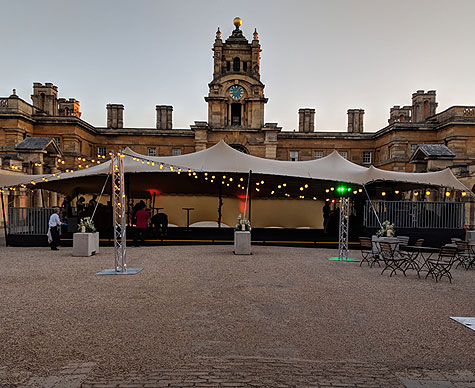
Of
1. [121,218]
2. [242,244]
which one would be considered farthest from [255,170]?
[121,218]

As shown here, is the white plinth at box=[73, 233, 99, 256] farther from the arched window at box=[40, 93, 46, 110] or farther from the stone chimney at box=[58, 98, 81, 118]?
the stone chimney at box=[58, 98, 81, 118]

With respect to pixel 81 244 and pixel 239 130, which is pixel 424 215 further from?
pixel 239 130

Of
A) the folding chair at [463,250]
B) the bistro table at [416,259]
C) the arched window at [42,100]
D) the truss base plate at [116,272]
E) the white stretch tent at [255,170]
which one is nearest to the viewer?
the truss base plate at [116,272]

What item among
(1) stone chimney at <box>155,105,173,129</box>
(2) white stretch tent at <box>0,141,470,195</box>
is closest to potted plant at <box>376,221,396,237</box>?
(2) white stretch tent at <box>0,141,470,195</box>

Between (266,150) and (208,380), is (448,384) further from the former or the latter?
(266,150)

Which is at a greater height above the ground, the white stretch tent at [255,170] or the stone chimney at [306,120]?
the stone chimney at [306,120]

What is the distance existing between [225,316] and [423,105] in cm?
4723

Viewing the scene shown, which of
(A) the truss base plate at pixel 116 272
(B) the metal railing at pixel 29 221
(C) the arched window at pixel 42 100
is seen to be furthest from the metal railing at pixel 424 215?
(C) the arched window at pixel 42 100

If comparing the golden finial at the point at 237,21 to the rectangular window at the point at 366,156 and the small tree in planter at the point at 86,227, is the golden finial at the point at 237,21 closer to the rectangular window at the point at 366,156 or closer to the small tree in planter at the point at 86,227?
the rectangular window at the point at 366,156

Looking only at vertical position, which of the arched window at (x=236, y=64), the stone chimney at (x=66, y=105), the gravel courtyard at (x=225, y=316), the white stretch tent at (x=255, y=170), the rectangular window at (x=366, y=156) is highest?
the arched window at (x=236, y=64)

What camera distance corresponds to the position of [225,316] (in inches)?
225

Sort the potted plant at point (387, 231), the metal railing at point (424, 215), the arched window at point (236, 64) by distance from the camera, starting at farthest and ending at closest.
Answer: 1. the arched window at point (236, 64)
2. the metal railing at point (424, 215)
3. the potted plant at point (387, 231)

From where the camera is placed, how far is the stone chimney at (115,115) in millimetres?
45875

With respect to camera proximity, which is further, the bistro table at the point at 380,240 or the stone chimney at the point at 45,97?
the stone chimney at the point at 45,97
